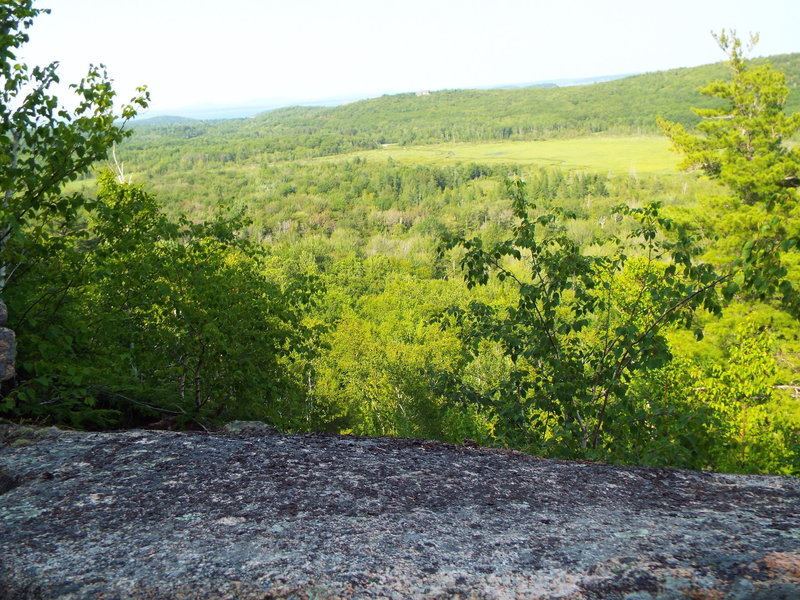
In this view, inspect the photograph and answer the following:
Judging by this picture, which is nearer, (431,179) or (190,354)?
(190,354)

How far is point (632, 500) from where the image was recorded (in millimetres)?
3801

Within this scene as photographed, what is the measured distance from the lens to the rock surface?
284 centimetres

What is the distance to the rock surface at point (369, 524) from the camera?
284 cm

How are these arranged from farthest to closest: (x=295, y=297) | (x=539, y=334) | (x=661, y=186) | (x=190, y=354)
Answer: (x=661, y=186)
(x=295, y=297)
(x=190, y=354)
(x=539, y=334)

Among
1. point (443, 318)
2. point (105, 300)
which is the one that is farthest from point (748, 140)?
point (105, 300)

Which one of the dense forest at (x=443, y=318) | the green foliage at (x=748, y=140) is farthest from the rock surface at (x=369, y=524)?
the green foliage at (x=748, y=140)

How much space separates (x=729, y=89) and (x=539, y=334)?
2600 centimetres

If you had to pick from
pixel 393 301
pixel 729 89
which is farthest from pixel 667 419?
pixel 393 301

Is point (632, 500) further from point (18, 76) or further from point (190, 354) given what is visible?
point (190, 354)

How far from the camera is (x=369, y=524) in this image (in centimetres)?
342

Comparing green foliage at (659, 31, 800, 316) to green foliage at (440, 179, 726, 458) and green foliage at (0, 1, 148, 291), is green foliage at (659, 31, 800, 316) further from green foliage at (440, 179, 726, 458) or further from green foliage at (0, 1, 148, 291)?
green foliage at (0, 1, 148, 291)

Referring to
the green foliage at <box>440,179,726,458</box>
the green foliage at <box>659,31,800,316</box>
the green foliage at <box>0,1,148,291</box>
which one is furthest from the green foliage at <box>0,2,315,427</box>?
the green foliage at <box>659,31,800,316</box>

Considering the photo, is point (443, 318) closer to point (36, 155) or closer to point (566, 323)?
point (566, 323)

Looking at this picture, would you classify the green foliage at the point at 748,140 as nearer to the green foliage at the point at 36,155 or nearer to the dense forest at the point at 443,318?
the dense forest at the point at 443,318
